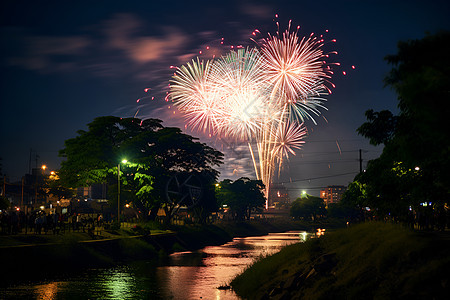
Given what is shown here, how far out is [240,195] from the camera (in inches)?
5605

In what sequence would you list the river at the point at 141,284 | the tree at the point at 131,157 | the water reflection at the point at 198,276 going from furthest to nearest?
the tree at the point at 131,157 < the water reflection at the point at 198,276 < the river at the point at 141,284

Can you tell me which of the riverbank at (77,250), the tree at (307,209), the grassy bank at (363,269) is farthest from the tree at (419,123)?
the tree at (307,209)

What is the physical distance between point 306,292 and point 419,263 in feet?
17.3

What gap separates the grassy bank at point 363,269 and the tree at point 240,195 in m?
113

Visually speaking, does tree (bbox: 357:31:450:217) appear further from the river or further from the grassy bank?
the river

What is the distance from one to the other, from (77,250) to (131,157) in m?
24.9

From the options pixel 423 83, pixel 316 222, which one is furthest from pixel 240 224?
pixel 423 83

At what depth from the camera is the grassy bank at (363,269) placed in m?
15.7

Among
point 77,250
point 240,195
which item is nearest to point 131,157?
point 77,250

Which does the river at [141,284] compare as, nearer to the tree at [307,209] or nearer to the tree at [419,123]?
the tree at [419,123]

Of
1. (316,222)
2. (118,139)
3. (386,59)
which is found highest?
(118,139)

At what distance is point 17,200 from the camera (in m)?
185

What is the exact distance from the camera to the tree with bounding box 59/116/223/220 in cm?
6512

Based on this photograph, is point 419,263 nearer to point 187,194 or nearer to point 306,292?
point 306,292
